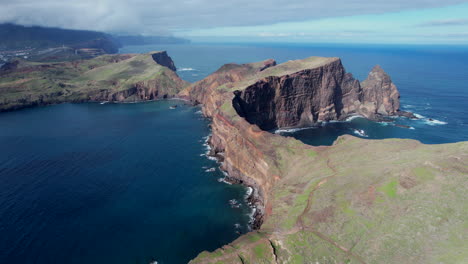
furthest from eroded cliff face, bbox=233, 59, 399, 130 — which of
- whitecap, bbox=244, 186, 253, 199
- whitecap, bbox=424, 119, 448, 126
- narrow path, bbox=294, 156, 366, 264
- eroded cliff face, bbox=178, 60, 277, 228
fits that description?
narrow path, bbox=294, 156, 366, 264

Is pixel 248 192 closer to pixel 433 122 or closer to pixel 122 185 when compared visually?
pixel 122 185

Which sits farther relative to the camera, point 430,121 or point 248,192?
point 430,121

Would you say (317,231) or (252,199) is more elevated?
(317,231)

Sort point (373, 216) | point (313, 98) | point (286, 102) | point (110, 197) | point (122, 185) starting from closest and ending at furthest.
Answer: point (373, 216), point (110, 197), point (122, 185), point (286, 102), point (313, 98)

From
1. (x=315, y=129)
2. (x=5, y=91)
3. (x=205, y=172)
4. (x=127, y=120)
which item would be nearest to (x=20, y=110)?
(x=5, y=91)

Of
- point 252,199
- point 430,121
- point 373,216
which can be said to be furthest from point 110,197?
point 430,121

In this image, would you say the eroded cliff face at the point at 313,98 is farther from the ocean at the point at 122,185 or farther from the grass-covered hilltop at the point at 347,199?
the grass-covered hilltop at the point at 347,199

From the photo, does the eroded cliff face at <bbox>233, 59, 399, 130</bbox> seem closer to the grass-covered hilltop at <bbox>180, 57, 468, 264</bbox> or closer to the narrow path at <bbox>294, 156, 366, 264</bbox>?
the grass-covered hilltop at <bbox>180, 57, 468, 264</bbox>
